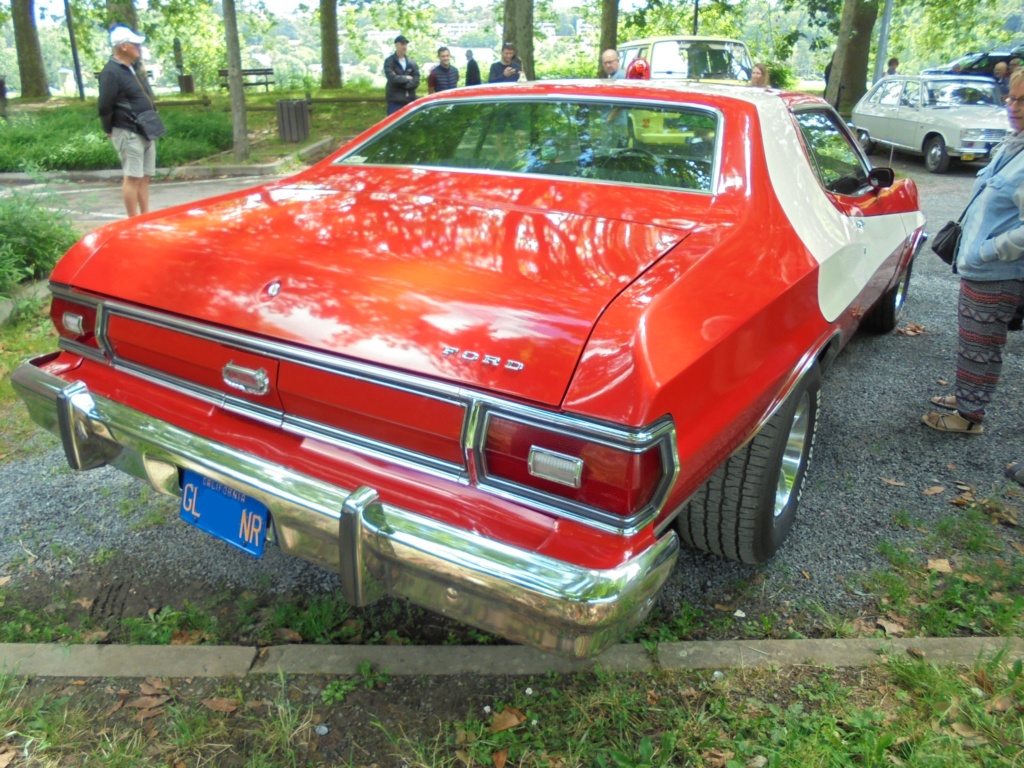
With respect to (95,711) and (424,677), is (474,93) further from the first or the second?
(95,711)

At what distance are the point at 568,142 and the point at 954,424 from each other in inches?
95.8

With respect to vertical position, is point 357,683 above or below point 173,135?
below

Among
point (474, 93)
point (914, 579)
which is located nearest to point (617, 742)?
point (914, 579)

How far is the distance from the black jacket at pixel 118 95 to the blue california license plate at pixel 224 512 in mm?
5235

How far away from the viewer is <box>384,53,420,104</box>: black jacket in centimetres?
1175

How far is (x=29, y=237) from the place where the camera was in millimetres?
5660

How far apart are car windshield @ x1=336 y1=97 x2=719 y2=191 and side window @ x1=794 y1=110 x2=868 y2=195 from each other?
609 mm

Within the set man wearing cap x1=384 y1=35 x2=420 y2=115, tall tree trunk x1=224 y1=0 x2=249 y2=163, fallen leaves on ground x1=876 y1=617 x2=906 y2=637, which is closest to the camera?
fallen leaves on ground x1=876 y1=617 x2=906 y2=637

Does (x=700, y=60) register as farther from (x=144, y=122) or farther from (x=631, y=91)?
(x=631, y=91)

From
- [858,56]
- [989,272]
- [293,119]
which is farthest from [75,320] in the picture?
[858,56]

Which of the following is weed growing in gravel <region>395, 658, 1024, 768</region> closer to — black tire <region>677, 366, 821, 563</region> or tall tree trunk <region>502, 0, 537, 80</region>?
black tire <region>677, 366, 821, 563</region>

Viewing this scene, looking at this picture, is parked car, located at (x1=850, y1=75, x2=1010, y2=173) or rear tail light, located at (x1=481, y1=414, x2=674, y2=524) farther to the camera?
parked car, located at (x1=850, y1=75, x2=1010, y2=173)

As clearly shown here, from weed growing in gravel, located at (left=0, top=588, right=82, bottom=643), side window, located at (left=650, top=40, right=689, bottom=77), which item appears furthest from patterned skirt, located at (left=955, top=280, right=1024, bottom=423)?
side window, located at (left=650, top=40, right=689, bottom=77)

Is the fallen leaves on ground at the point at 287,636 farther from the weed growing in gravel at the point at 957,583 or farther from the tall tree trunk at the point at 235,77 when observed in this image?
→ the tall tree trunk at the point at 235,77
